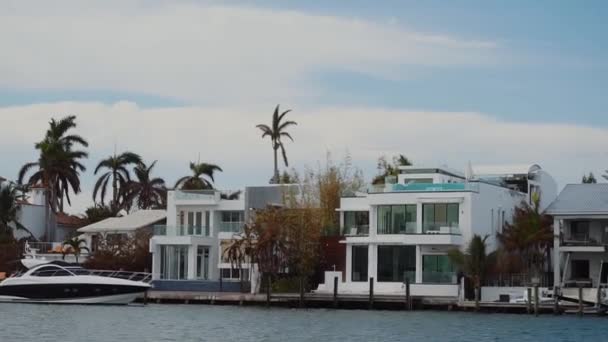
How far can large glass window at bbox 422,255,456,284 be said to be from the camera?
77762 millimetres

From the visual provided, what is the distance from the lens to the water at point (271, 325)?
5472 cm

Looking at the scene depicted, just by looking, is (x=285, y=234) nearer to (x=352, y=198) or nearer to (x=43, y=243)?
(x=352, y=198)

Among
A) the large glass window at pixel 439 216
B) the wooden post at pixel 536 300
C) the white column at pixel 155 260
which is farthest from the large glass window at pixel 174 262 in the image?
the wooden post at pixel 536 300

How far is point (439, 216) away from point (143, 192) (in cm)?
4293

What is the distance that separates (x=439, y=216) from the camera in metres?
79.5

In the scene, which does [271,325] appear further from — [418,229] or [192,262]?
[192,262]

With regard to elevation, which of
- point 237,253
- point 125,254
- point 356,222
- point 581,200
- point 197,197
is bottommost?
point 125,254

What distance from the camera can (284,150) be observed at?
107m

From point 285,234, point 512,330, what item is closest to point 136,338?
point 512,330

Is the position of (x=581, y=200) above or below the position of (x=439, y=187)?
below

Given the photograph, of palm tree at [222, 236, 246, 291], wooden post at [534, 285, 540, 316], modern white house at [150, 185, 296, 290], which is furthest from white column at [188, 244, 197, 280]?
wooden post at [534, 285, 540, 316]

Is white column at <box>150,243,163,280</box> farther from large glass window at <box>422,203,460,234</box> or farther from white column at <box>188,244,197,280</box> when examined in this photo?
large glass window at <box>422,203,460,234</box>

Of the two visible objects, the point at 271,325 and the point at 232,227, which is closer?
the point at 271,325

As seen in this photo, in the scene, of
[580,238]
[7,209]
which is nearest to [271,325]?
[580,238]
